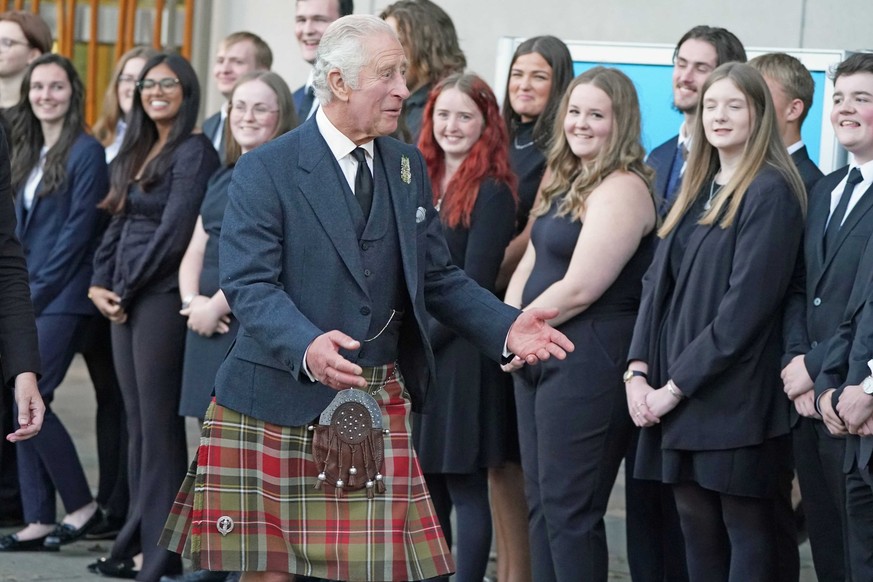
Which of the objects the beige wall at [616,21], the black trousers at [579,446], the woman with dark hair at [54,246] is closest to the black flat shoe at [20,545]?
the woman with dark hair at [54,246]

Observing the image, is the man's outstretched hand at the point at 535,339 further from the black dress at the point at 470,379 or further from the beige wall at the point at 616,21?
the beige wall at the point at 616,21

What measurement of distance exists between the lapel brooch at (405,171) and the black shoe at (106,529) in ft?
11.7

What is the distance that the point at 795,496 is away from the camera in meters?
6.63

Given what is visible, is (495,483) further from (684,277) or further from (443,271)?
(443,271)

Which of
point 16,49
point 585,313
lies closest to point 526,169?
point 585,313

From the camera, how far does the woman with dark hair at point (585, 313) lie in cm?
515

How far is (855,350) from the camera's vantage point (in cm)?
435

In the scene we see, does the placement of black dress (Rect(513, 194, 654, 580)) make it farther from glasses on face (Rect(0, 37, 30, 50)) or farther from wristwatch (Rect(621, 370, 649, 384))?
glasses on face (Rect(0, 37, 30, 50))

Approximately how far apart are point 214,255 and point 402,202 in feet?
7.33

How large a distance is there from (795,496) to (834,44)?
2363mm

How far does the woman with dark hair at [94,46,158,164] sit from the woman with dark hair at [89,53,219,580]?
0.72 m

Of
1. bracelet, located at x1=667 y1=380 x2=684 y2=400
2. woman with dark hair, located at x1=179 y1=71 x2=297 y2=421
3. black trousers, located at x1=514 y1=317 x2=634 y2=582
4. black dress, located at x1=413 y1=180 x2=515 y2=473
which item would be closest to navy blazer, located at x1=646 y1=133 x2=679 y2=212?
black dress, located at x1=413 y1=180 x2=515 y2=473

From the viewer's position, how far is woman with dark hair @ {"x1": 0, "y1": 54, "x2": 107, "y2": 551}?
A: 659cm

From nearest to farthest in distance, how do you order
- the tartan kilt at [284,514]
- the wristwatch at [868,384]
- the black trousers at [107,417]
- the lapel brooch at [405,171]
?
the tartan kilt at [284,514]
the lapel brooch at [405,171]
the wristwatch at [868,384]
the black trousers at [107,417]
